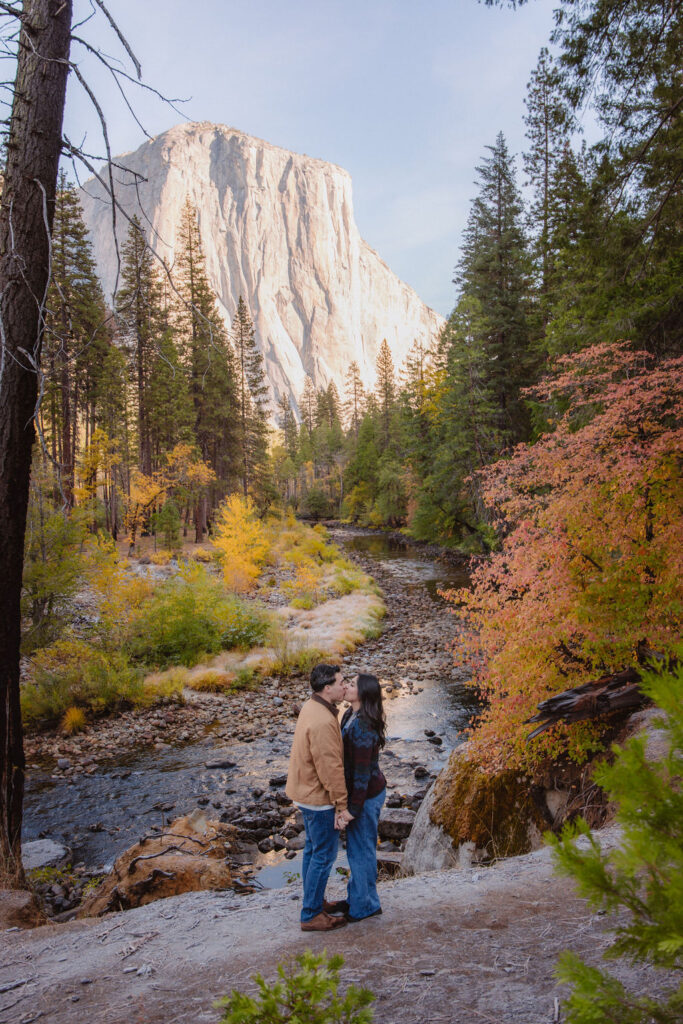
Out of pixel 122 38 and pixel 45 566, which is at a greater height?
pixel 122 38

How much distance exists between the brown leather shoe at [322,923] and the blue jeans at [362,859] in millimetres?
129

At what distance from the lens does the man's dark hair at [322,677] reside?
11.5 ft

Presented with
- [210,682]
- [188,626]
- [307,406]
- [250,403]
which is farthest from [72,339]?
[307,406]

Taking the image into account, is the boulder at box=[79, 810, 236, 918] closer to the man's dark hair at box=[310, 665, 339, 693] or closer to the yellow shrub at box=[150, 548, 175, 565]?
the man's dark hair at box=[310, 665, 339, 693]

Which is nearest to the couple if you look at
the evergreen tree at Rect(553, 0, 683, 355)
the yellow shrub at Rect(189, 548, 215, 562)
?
the evergreen tree at Rect(553, 0, 683, 355)

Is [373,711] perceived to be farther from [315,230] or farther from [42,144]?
[315,230]

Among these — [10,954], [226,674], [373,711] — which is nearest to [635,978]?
[373,711]

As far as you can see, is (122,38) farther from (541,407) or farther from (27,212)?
(541,407)

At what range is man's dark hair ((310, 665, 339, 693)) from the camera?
11.5 feet

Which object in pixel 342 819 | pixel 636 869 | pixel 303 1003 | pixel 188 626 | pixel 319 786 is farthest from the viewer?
pixel 188 626

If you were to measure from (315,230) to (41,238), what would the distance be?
21982cm

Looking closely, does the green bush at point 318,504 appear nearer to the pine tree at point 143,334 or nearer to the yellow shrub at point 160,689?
the pine tree at point 143,334

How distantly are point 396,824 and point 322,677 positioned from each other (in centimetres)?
466

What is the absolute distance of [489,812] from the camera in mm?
5500
